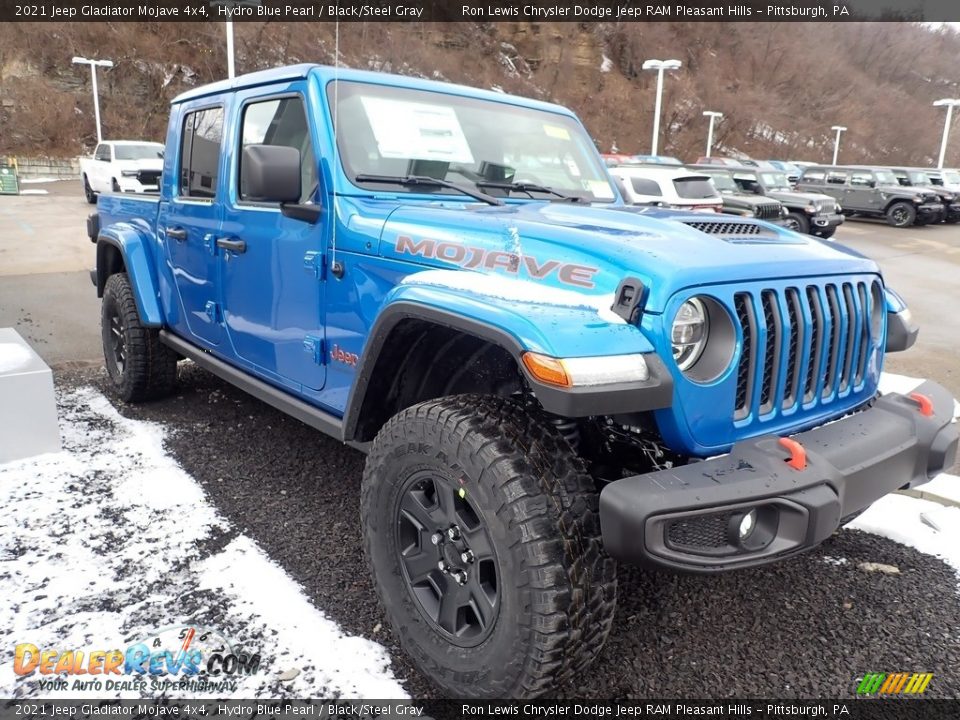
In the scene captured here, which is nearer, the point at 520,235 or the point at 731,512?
the point at 731,512

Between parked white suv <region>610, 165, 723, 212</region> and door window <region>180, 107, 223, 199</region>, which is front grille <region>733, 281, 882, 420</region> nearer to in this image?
door window <region>180, 107, 223, 199</region>

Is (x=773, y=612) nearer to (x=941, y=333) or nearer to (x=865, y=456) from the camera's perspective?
(x=865, y=456)

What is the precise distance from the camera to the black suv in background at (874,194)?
20.5 meters

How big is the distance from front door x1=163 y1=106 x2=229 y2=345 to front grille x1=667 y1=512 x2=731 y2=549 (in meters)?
2.66

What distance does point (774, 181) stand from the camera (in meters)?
19.2

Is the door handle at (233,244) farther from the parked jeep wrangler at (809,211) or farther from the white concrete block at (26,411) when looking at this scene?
the parked jeep wrangler at (809,211)

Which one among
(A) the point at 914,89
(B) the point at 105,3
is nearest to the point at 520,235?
(B) the point at 105,3

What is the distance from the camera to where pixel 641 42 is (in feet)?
195

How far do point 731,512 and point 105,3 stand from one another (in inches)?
1847

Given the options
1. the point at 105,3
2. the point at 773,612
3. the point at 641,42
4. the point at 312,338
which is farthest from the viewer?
the point at 641,42

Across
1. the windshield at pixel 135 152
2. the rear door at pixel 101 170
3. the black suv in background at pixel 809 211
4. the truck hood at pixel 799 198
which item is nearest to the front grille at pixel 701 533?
the black suv in background at pixel 809 211

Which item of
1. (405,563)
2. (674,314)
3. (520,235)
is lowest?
(405,563)

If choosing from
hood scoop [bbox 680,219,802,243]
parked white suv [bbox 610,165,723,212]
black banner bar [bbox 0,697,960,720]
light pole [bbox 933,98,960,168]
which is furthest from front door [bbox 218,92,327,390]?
light pole [bbox 933,98,960,168]

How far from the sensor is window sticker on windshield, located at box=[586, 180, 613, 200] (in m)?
3.46
